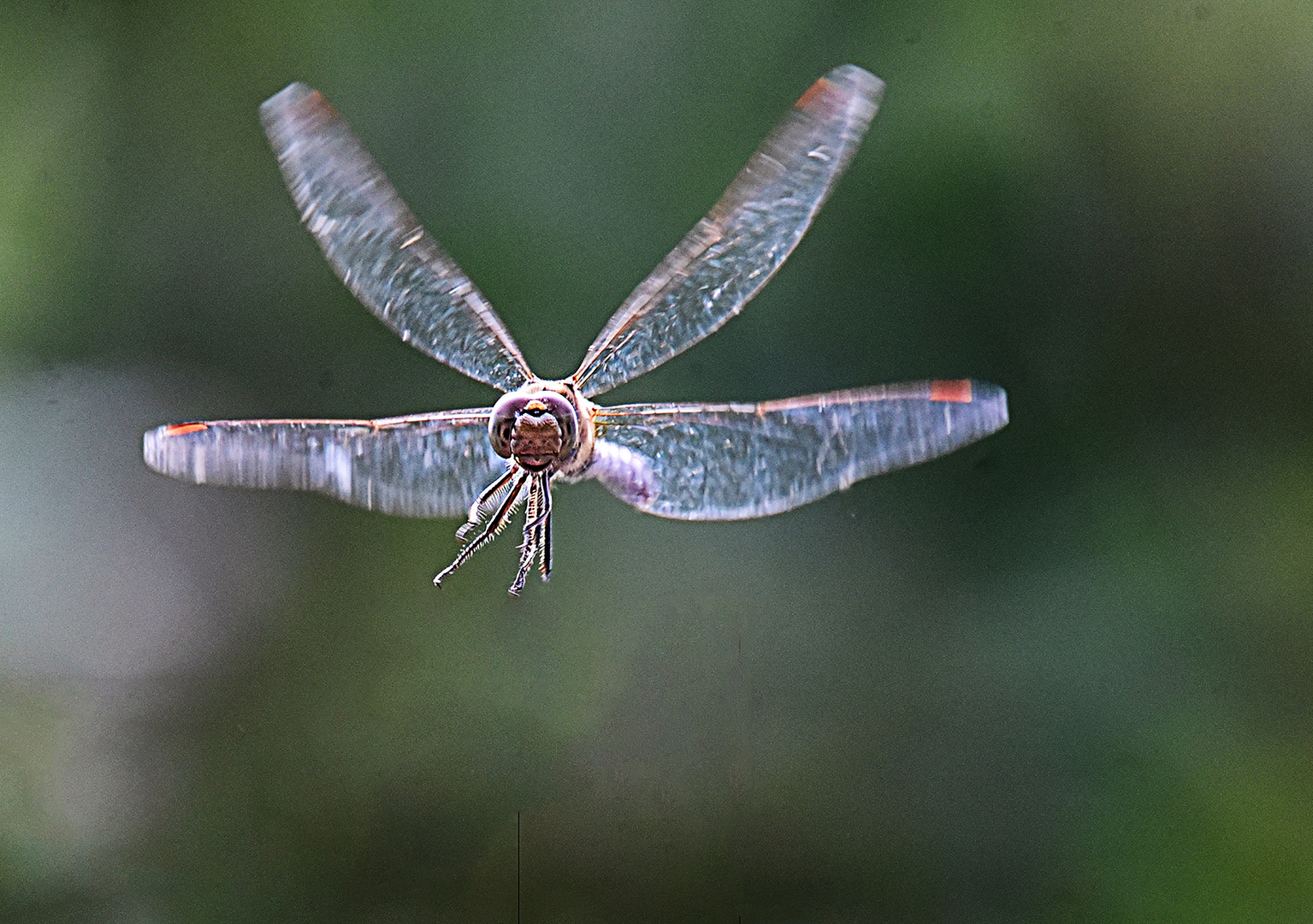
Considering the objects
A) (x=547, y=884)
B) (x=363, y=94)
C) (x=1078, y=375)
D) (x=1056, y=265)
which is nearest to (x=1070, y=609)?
(x=1078, y=375)

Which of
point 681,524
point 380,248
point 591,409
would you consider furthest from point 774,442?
point 681,524

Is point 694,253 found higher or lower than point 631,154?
lower

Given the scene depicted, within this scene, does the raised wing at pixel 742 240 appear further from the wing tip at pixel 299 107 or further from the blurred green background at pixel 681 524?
the blurred green background at pixel 681 524

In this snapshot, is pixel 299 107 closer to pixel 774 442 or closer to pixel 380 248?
pixel 380 248

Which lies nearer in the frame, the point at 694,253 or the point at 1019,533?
the point at 694,253

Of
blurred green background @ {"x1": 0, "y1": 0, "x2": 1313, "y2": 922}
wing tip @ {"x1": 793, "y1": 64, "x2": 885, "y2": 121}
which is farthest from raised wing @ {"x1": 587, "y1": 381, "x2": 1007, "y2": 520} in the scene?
blurred green background @ {"x1": 0, "y1": 0, "x2": 1313, "y2": 922}

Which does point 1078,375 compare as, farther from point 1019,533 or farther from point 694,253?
point 694,253
